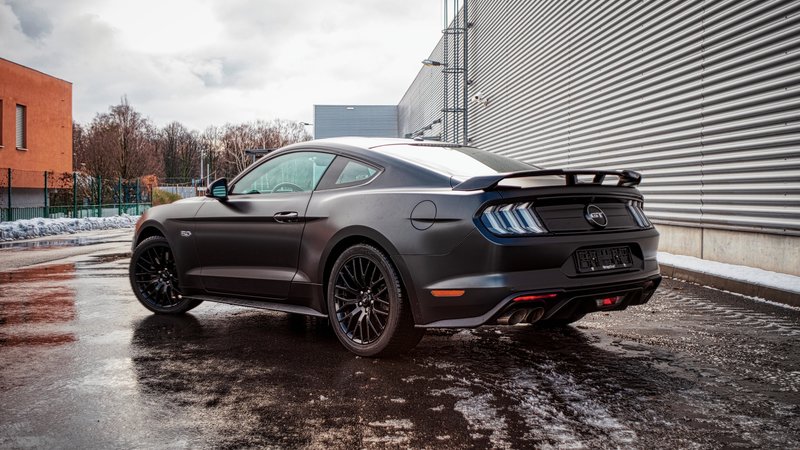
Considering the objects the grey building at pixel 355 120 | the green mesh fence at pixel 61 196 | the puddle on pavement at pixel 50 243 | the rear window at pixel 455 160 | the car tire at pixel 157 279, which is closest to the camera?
the rear window at pixel 455 160

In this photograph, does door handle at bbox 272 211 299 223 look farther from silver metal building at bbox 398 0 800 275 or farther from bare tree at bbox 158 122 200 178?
→ bare tree at bbox 158 122 200 178

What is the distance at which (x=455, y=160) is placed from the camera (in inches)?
192

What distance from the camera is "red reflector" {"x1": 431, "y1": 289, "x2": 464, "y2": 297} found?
4.10 meters

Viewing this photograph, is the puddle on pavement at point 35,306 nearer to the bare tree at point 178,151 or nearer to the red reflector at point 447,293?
the red reflector at point 447,293

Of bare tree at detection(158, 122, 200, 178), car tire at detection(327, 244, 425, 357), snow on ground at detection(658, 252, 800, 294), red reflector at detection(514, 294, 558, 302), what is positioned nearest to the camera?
red reflector at detection(514, 294, 558, 302)

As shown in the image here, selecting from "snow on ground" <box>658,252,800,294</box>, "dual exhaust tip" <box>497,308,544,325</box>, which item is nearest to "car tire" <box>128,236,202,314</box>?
"dual exhaust tip" <box>497,308,544,325</box>

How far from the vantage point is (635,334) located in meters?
5.43

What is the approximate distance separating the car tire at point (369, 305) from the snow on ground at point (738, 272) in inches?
179

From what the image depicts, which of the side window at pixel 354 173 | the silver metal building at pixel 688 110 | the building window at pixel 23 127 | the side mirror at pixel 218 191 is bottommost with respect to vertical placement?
the side mirror at pixel 218 191

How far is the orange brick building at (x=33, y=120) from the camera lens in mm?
29797

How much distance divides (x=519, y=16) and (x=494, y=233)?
1717 cm

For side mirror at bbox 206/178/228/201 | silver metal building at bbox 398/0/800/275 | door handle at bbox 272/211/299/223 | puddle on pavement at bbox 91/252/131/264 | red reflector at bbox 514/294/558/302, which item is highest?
silver metal building at bbox 398/0/800/275

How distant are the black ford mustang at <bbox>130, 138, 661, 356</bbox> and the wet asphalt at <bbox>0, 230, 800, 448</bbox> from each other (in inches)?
13.9

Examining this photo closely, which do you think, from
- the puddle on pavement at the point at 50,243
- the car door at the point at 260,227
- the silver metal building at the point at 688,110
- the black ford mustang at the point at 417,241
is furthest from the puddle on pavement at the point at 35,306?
the silver metal building at the point at 688,110
